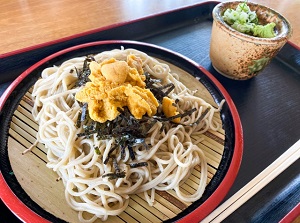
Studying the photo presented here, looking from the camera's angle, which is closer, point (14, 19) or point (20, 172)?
point (20, 172)

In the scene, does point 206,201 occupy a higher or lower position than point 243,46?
lower

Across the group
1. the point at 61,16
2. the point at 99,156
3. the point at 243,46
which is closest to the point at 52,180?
the point at 99,156

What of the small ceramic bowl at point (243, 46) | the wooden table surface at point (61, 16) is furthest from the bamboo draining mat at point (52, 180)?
the wooden table surface at point (61, 16)

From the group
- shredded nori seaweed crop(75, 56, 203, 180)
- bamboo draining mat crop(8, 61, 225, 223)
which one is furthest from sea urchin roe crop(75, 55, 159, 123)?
bamboo draining mat crop(8, 61, 225, 223)

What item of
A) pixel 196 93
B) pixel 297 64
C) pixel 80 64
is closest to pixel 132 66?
pixel 80 64

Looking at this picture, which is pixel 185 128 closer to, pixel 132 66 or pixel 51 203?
pixel 132 66

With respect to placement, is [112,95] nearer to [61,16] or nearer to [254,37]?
[254,37]

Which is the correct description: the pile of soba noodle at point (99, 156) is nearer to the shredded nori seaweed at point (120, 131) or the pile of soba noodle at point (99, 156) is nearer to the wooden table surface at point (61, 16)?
the shredded nori seaweed at point (120, 131)

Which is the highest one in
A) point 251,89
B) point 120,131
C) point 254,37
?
point 254,37
